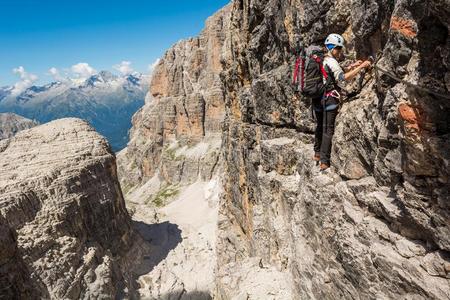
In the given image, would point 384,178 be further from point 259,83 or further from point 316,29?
Result: point 259,83

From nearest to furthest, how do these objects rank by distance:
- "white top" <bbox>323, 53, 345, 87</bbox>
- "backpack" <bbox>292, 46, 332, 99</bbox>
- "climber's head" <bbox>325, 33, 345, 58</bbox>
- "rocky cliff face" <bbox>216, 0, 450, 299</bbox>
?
"rocky cliff face" <bbox>216, 0, 450, 299</bbox> < "white top" <bbox>323, 53, 345, 87</bbox> < "climber's head" <bbox>325, 33, 345, 58</bbox> < "backpack" <bbox>292, 46, 332, 99</bbox>

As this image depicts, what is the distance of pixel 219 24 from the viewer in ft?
297

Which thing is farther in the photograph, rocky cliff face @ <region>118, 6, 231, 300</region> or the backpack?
rocky cliff face @ <region>118, 6, 231, 300</region>

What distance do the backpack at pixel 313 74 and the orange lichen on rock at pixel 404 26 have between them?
3.13m

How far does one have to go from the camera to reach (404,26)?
8.02m

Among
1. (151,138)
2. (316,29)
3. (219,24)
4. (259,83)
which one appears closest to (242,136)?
(259,83)

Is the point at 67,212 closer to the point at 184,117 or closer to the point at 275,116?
the point at 275,116

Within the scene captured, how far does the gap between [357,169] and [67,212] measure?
34.6 m

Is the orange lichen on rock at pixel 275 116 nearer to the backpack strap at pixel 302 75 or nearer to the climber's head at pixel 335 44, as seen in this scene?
the backpack strap at pixel 302 75

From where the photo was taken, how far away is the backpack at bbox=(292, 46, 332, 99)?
11453 mm

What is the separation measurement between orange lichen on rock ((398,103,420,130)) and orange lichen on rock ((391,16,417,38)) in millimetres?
1705

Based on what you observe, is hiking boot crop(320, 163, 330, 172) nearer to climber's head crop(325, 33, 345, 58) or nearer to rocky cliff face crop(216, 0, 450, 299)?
rocky cliff face crop(216, 0, 450, 299)

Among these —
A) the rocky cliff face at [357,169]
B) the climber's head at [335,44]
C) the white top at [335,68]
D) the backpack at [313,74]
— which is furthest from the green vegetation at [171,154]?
the white top at [335,68]

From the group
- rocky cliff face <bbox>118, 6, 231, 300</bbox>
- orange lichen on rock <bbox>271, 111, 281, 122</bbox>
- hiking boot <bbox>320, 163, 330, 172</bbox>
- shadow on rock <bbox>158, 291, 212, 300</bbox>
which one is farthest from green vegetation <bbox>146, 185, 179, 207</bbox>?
hiking boot <bbox>320, 163, 330, 172</bbox>
